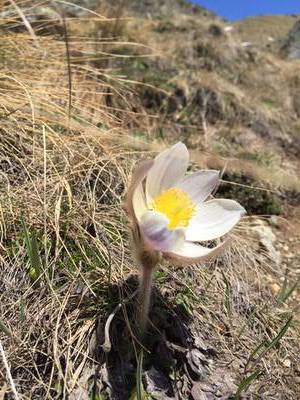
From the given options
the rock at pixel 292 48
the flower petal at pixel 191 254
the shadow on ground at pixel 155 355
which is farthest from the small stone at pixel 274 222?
the rock at pixel 292 48

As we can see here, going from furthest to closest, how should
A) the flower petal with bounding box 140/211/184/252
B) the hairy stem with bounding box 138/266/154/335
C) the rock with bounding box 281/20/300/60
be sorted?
1. the rock with bounding box 281/20/300/60
2. the hairy stem with bounding box 138/266/154/335
3. the flower petal with bounding box 140/211/184/252

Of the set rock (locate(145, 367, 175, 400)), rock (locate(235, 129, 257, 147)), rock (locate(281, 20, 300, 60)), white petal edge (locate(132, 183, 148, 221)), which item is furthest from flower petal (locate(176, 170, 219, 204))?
rock (locate(281, 20, 300, 60))

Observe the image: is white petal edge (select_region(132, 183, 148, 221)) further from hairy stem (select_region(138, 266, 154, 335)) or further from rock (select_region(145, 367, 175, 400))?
rock (select_region(145, 367, 175, 400))

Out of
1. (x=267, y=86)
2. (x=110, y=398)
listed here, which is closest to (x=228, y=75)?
(x=267, y=86)

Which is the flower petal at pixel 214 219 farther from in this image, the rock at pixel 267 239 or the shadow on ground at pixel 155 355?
the rock at pixel 267 239

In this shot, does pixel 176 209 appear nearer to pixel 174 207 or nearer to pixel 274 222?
pixel 174 207

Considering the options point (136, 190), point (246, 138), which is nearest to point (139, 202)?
point (136, 190)
